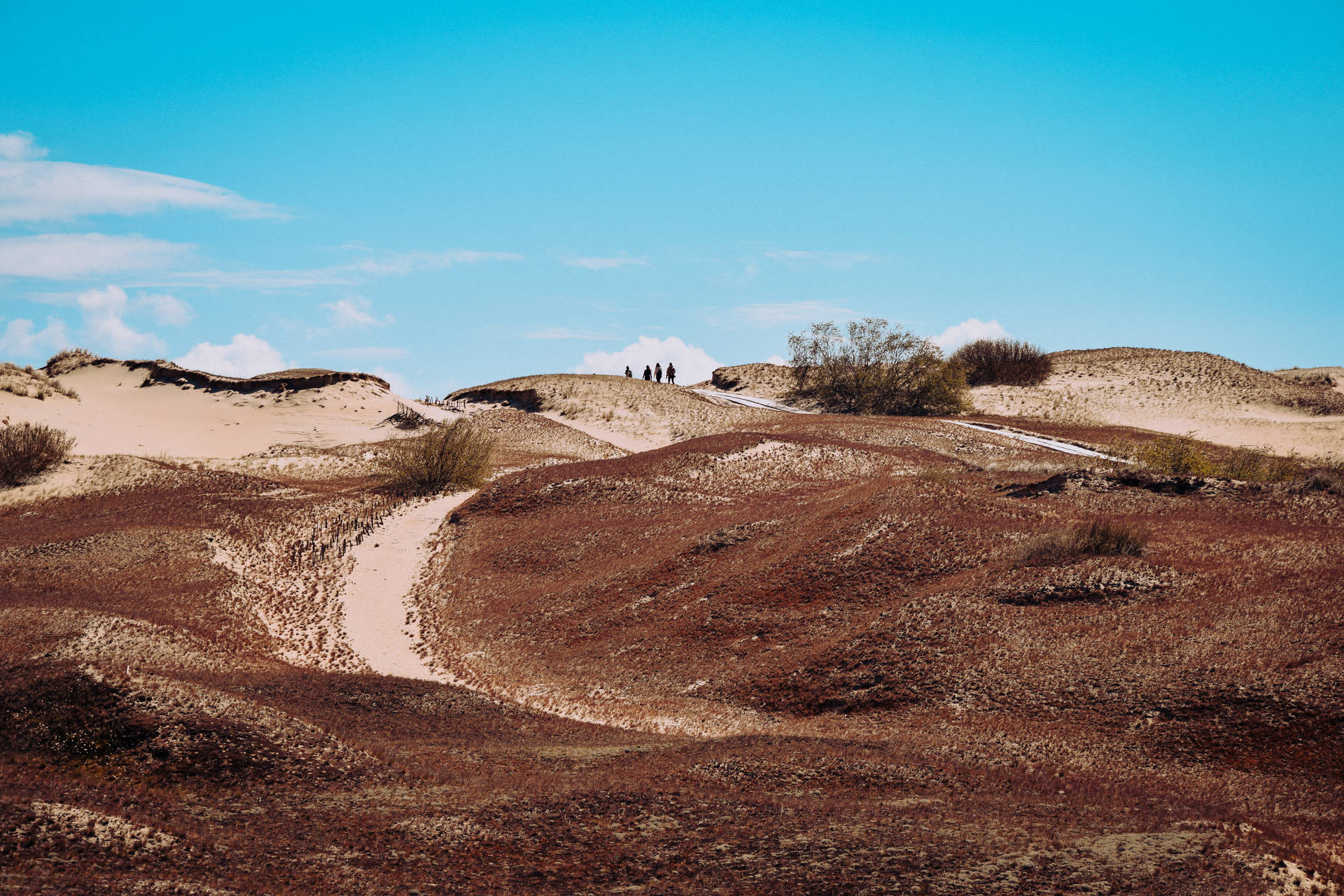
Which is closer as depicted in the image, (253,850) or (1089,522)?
(253,850)

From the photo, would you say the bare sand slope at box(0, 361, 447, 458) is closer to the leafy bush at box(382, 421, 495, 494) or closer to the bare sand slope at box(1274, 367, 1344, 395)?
the leafy bush at box(382, 421, 495, 494)

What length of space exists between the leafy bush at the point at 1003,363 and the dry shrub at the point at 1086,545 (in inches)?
1997

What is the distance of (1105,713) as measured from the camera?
551 inches

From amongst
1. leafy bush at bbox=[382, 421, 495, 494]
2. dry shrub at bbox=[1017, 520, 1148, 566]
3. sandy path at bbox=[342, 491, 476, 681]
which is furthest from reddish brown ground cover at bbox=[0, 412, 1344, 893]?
leafy bush at bbox=[382, 421, 495, 494]

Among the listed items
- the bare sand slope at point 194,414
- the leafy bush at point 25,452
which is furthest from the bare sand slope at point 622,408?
the leafy bush at point 25,452

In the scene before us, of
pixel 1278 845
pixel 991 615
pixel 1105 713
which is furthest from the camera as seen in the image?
pixel 991 615

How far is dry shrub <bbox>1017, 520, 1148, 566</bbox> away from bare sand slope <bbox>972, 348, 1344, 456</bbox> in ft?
121

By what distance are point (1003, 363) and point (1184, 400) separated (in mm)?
12838

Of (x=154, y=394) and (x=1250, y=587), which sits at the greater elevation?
(x=154, y=394)

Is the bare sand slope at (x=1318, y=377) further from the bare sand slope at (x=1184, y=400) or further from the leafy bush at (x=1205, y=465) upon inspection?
the leafy bush at (x=1205, y=465)

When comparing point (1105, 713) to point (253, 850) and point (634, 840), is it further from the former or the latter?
point (253, 850)

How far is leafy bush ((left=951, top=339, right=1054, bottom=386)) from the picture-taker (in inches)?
2746

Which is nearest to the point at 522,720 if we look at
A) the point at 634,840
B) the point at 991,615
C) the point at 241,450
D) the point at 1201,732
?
the point at 634,840

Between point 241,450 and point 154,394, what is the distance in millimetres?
13569
